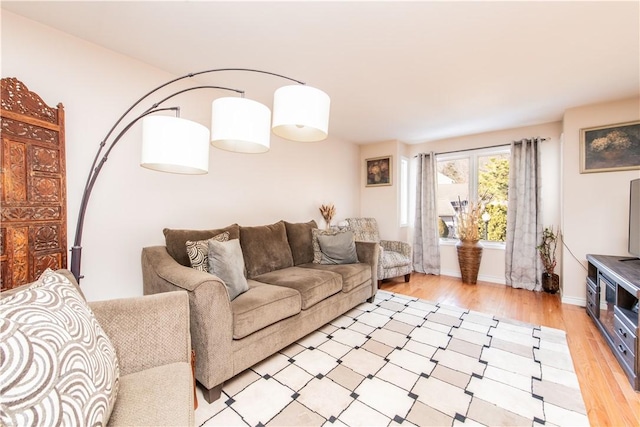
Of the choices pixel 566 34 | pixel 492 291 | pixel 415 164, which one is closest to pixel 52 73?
pixel 566 34

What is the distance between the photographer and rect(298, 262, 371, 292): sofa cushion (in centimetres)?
259

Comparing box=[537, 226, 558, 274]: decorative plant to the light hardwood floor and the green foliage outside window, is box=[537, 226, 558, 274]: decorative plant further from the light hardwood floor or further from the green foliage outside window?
the green foliage outside window

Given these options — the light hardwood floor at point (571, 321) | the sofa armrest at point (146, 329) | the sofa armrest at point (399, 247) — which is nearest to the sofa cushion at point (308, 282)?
the sofa armrest at point (146, 329)

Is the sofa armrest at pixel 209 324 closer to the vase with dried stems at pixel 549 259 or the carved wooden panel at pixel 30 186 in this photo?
the carved wooden panel at pixel 30 186

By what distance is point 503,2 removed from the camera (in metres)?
1.51

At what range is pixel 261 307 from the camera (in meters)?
1.76

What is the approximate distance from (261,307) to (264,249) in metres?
0.90

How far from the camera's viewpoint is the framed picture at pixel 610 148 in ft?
9.09

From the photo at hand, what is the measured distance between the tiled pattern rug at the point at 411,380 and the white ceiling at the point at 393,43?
2.28 metres

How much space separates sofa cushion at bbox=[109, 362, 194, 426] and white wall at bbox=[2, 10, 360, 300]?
1298 millimetres

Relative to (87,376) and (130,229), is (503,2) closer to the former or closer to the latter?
(87,376)

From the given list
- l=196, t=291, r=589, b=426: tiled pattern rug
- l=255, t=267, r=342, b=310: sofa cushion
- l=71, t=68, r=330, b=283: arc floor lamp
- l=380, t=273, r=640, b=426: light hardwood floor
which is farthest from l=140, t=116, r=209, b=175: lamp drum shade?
l=380, t=273, r=640, b=426: light hardwood floor

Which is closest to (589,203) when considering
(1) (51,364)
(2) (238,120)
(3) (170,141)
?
(2) (238,120)

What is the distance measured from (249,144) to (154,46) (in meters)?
1.21
